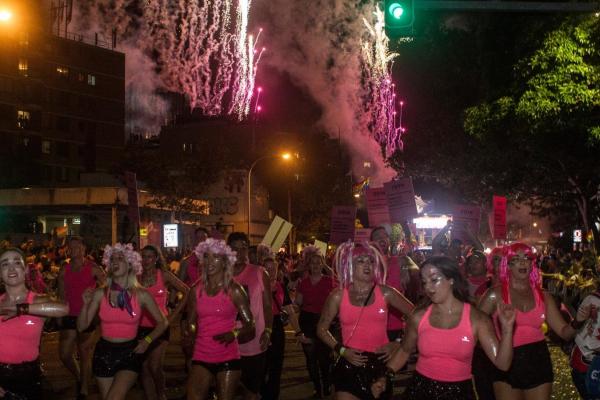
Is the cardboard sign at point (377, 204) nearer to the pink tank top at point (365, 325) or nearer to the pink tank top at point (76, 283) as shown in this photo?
the pink tank top at point (76, 283)

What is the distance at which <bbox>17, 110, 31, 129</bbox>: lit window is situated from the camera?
212 ft

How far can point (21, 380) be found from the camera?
5.93 metres

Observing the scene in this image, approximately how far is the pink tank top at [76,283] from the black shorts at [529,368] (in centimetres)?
574

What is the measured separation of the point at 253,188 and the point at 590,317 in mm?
51569

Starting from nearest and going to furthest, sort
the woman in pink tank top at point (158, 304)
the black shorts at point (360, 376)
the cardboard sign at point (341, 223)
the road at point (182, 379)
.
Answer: the black shorts at point (360, 376) < the woman in pink tank top at point (158, 304) < the road at point (182, 379) < the cardboard sign at point (341, 223)

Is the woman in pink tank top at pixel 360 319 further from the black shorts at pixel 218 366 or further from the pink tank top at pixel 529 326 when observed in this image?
the black shorts at pixel 218 366

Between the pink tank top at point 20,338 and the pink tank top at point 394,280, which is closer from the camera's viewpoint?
the pink tank top at point 20,338

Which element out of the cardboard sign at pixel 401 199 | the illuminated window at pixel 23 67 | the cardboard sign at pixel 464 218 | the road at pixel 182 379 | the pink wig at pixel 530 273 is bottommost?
the road at pixel 182 379

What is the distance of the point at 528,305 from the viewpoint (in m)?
6.76

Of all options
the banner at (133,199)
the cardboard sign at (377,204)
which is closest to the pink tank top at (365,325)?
the banner at (133,199)

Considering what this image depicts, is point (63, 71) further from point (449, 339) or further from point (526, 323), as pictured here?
point (449, 339)

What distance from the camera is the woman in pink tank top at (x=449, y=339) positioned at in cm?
537

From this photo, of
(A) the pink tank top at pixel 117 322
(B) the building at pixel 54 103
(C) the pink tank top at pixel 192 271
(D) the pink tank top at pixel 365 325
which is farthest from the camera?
(B) the building at pixel 54 103

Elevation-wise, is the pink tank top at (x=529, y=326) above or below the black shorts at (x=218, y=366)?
above
